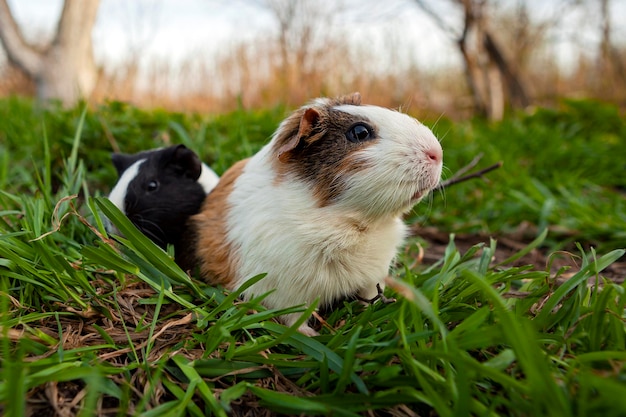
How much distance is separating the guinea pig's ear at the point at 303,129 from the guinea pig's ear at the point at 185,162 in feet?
2.20

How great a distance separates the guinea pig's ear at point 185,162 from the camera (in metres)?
2.26

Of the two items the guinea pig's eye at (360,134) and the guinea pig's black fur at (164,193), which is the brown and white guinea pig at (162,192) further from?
the guinea pig's eye at (360,134)

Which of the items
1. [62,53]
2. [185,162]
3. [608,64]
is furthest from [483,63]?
[62,53]

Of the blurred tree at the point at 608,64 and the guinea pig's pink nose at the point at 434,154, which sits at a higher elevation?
the guinea pig's pink nose at the point at 434,154

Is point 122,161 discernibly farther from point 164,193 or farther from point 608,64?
point 608,64

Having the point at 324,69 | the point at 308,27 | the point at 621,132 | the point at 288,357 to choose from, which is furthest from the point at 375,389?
the point at 308,27

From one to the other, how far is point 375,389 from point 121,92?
10157 mm

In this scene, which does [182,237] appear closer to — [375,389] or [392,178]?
[392,178]

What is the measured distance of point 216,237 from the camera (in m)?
1.95

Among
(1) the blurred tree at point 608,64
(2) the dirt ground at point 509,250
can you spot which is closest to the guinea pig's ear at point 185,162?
(2) the dirt ground at point 509,250

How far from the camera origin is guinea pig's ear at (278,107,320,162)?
1731mm

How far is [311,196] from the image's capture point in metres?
1.75

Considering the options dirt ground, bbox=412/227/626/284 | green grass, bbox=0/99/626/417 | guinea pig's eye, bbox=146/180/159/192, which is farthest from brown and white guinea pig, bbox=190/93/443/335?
dirt ground, bbox=412/227/626/284

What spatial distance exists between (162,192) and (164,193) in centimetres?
1
